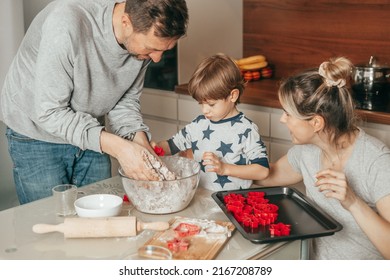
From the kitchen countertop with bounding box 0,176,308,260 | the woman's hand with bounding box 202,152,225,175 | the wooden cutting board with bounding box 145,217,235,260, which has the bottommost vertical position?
the kitchen countertop with bounding box 0,176,308,260

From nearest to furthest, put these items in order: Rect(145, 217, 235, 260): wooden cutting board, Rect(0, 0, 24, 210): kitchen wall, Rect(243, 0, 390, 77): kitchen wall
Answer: Rect(145, 217, 235, 260): wooden cutting board → Rect(0, 0, 24, 210): kitchen wall → Rect(243, 0, 390, 77): kitchen wall

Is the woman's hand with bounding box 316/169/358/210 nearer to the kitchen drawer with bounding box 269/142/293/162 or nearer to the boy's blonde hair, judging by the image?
the boy's blonde hair

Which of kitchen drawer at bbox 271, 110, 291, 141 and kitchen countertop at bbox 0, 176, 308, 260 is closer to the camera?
kitchen countertop at bbox 0, 176, 308, 260

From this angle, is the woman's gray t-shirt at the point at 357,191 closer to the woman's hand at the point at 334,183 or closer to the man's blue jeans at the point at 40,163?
the woman's hand at the point at 334,183

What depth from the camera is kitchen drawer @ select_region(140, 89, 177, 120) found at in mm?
2859

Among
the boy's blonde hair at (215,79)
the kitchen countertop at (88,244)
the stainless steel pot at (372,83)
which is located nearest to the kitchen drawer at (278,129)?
A: the stainless steel pot at (372,83)

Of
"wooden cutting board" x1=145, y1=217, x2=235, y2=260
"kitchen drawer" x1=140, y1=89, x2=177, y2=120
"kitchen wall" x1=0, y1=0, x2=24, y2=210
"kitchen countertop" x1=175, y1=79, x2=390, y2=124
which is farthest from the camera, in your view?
"kitchen drawer" x1=140, y1=89, x2=177, y2=120

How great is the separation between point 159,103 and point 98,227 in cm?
171

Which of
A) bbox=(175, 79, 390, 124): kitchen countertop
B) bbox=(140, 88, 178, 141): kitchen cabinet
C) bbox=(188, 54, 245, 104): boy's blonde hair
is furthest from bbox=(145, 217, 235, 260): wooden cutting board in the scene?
bbox=(140, 88, 178, 141): kitchen cabinet

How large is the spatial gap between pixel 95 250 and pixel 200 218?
0.30 meters

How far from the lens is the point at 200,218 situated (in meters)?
1.41

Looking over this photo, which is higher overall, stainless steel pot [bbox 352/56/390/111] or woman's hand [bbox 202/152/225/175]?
stainless steel pot [bbox 352/56/390/111]

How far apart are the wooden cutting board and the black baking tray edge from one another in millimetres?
37
